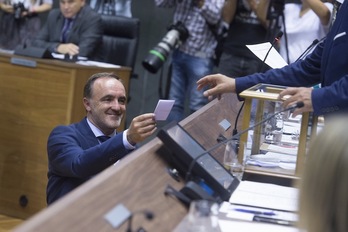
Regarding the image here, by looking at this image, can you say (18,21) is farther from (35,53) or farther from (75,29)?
(35,53)

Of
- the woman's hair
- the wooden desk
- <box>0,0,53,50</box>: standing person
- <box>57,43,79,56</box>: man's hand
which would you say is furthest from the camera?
<box>0,0,53,50</box>: standing person

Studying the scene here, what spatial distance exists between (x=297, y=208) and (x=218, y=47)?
14.9ft

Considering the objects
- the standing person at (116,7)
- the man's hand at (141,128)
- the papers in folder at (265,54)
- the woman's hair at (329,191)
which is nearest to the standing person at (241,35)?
the standing person at (116,7)

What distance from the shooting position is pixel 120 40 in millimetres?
6703

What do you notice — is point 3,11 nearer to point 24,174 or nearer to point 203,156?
point 24,174

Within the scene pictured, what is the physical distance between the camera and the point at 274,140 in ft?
11.7

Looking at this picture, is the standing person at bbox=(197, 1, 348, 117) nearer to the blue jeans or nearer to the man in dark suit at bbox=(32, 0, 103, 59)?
the blue jeans

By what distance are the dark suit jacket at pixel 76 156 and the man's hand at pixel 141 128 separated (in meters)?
0.05

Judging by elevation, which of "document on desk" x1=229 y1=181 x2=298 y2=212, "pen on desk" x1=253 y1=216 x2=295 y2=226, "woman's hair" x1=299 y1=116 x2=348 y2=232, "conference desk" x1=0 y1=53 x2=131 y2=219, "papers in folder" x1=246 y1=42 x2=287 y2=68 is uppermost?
"woman's hair" x1=299 y1=116 x2=348 y2=232

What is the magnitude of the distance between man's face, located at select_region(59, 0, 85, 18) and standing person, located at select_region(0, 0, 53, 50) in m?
0.79

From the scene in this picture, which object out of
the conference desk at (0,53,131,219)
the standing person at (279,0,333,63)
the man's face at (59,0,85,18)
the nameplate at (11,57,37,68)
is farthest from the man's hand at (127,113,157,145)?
the man's face at (59,0,85,18)

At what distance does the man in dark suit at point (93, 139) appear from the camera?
3.10 metres

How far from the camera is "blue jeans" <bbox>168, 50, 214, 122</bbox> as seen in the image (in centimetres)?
610

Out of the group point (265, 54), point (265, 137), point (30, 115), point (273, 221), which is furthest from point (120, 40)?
point (273, 221)
